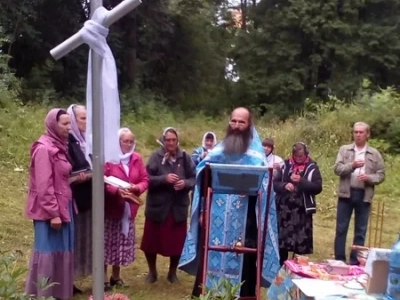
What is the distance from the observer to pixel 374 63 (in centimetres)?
2630

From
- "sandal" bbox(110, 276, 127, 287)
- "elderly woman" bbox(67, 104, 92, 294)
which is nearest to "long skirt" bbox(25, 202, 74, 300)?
"elderly woman" bbox(67, 104, 92, 294)

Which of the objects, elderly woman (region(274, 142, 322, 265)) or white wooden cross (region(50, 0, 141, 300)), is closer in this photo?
white wooden cross (region(50, 0, 141, 300))

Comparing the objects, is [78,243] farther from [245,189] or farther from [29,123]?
[29,123]

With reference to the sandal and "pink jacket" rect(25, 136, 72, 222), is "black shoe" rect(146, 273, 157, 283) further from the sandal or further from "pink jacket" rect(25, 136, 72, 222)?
"pink jacket" rect(25, 136, 72, 222)

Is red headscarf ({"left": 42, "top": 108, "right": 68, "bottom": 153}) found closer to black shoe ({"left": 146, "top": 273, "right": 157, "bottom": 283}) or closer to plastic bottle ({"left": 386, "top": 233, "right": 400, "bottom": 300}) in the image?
black shoe ({"left": 146, "top": 273, "right": 157, "bottom": 283})

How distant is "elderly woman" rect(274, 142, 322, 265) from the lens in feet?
20.8

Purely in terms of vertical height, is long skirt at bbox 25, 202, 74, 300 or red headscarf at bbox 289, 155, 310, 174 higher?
red headscarf at bbox 289, 155, 310, 174

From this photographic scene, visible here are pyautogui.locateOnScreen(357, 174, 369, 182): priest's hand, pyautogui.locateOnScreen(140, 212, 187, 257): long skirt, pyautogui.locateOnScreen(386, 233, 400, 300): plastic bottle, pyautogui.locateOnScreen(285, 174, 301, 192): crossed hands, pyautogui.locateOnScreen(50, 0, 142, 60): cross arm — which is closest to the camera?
pyautogui.locateOnScreen(50, 0, 142, 60): cross arm

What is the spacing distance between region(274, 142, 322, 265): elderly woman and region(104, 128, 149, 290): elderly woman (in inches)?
48.7

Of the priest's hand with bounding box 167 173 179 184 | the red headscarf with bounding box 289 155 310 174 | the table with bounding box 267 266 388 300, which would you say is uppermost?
the red headscarf with bounding box 289 155 310 174

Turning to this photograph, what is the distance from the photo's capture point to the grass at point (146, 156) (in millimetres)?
6719

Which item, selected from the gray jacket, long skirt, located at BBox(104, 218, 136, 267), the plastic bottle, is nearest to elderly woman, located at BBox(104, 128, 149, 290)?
long skirt, located at BBox(104, 218, 136, 267)

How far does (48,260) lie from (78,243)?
2.11ft

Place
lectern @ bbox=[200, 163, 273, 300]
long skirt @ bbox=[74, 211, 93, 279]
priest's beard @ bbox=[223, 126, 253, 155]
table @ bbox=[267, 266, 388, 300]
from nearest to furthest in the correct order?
table @ bbox=[267, 266, 388, 300] → lectern @ bbox=[200, 163, 273, 300] → priest's beard @ bbox=[223, 126, 253, 155] → long skirt @ bbox=[74, 211, 93, 279]
